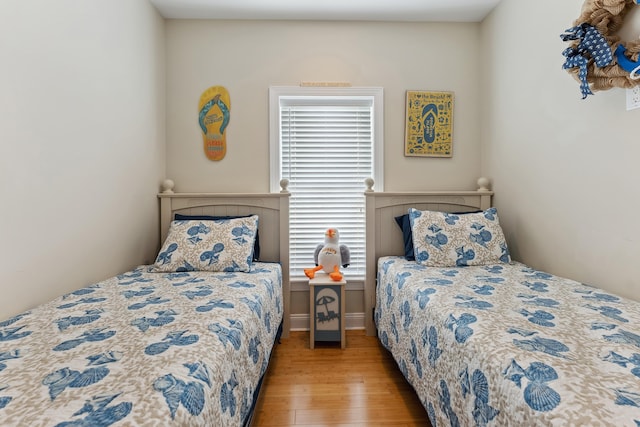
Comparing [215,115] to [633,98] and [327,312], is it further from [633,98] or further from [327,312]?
[633,98]

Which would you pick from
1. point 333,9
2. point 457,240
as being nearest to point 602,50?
point 457,240

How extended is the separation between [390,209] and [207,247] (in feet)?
4.34

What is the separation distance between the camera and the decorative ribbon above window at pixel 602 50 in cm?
137

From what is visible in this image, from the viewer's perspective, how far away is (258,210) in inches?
95.8

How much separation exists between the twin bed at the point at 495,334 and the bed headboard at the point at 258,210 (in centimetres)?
71

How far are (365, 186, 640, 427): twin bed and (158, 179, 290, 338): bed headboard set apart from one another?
706mm

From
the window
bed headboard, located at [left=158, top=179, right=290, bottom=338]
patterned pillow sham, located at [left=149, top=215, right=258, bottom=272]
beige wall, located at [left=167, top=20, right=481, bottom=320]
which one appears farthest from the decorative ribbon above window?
patterned pillow sham, located at [left=149, top=215, right=258, bottom=272]

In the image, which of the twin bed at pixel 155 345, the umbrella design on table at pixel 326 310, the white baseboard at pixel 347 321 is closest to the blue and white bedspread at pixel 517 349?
the umbrella design on table at pixel 326 310

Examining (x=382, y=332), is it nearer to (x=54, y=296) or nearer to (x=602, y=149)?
(x=602, y=149)

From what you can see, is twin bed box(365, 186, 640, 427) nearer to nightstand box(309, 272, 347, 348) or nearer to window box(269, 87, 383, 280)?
nightstand box(309, 272, 347, 348)

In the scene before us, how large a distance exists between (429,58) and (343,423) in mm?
2559

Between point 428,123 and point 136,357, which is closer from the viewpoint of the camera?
point 136,357

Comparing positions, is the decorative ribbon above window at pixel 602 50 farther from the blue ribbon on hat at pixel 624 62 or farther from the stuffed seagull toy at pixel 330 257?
the stuffed seagull toy at pixel 330 257

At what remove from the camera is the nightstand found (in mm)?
2225
